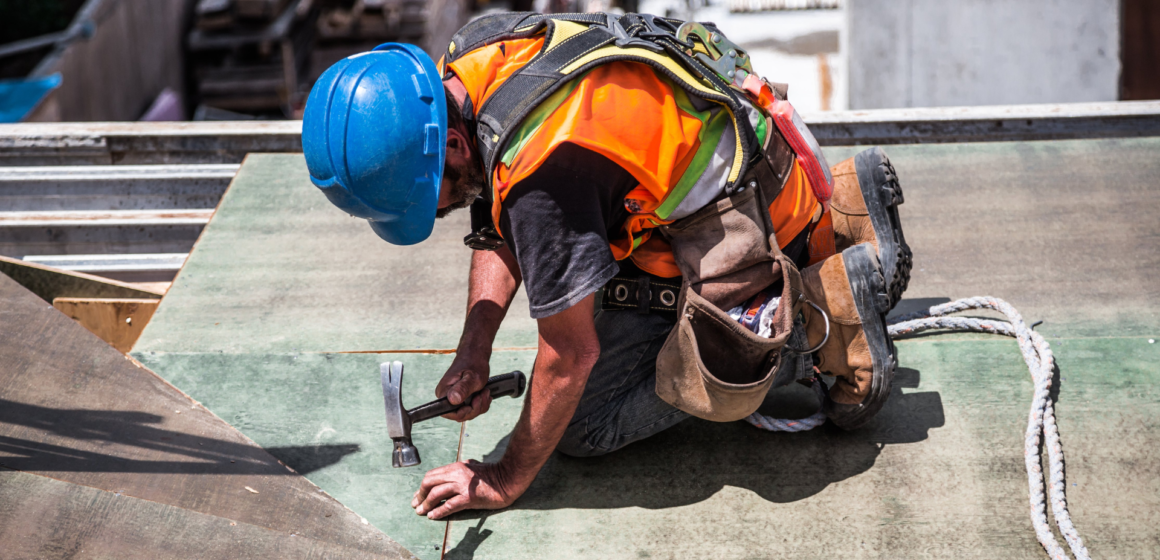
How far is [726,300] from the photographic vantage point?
7.55 feet

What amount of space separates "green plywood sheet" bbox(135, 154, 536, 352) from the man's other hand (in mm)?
568

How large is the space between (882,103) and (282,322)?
639cm

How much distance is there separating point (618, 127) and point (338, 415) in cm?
134

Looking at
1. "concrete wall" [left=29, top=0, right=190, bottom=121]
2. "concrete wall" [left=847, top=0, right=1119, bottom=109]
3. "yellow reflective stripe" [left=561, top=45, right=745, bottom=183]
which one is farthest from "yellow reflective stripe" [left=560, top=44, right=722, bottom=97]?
"concrete wall" [left=29, top=0, right=190, bottom=121]

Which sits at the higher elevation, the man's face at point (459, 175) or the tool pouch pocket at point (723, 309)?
the man's face at point (459, 175)

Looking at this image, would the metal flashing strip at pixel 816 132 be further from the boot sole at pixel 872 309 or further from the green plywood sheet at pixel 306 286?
the boot sole at pixel 872 309

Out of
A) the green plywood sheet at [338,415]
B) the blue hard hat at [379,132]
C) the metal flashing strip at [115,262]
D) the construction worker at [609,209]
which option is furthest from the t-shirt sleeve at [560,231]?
the metal flashing strip at [115,262]

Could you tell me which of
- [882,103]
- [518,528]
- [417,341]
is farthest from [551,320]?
[882,103]

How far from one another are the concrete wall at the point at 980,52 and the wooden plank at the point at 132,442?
6389 mm

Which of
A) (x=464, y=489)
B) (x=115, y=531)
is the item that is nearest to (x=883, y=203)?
(x=464, y=489)

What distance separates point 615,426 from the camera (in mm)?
2480

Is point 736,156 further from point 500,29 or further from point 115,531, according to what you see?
point 115,531

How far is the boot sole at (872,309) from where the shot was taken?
7.93ft

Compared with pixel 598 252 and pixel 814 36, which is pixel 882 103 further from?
pixel 598 252
